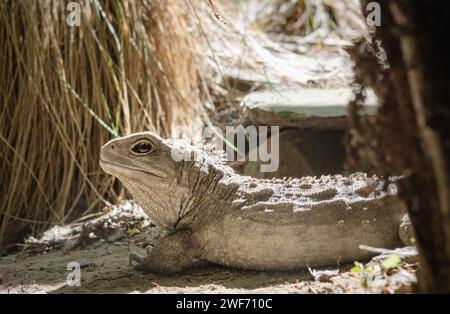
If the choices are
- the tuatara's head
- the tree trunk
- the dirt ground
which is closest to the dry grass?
the dirt ground

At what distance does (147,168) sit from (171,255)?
55 centimetres

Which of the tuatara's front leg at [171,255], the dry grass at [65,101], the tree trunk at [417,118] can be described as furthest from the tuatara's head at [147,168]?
the dry grass at [65,101]

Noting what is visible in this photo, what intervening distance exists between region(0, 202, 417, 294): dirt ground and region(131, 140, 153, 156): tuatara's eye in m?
0.73

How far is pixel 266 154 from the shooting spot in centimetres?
588

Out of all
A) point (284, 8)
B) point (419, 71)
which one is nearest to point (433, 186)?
point (419, 71)

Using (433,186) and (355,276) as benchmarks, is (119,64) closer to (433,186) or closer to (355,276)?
(355,276)

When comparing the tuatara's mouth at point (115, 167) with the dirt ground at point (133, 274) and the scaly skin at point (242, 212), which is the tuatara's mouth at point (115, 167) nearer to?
the scaly skin at point (242, 212)

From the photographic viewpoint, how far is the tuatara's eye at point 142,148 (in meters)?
3.80

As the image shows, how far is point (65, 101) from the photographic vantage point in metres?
5.86

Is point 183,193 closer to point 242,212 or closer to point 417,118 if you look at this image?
point 242,212

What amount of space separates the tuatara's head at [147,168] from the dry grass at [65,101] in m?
1.91

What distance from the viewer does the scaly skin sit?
11.7 feet

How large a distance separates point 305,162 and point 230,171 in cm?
197
